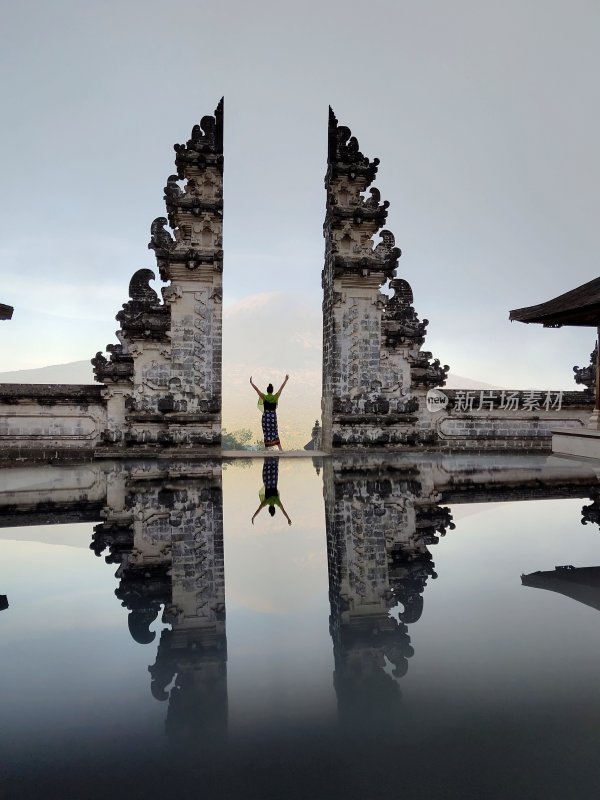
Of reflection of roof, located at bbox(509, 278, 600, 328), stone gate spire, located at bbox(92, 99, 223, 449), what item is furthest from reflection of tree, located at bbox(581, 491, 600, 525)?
stone gate spire, located at bbox(92, 99, 223, 449)

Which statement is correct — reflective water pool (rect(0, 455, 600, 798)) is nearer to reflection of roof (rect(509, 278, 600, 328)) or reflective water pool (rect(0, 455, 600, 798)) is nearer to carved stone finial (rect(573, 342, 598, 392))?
reflection of roof (rect(509, 278, 600, 328))

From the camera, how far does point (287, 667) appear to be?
2752 mm

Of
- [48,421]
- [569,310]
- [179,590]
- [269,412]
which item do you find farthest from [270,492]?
[569,310]

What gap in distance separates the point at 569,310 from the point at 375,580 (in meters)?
8.99

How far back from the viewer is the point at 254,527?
589 cm

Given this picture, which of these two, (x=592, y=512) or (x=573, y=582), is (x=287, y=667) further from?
(x=592, y=512)

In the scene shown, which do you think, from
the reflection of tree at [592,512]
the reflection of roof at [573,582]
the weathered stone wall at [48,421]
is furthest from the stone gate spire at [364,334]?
the reflection of roof at [573,582]

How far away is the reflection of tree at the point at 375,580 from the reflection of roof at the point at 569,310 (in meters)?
5.68

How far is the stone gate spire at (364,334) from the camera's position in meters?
13.0

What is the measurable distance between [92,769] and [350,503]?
525 centimetres

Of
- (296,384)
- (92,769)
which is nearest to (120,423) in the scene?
(92,769)

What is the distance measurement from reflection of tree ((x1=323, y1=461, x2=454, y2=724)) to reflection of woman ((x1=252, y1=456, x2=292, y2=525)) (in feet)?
2.19

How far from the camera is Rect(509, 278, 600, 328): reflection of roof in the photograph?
10828 millimetres

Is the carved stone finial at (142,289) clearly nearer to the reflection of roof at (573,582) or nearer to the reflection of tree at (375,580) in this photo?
the reflection of tree at (375,580)
